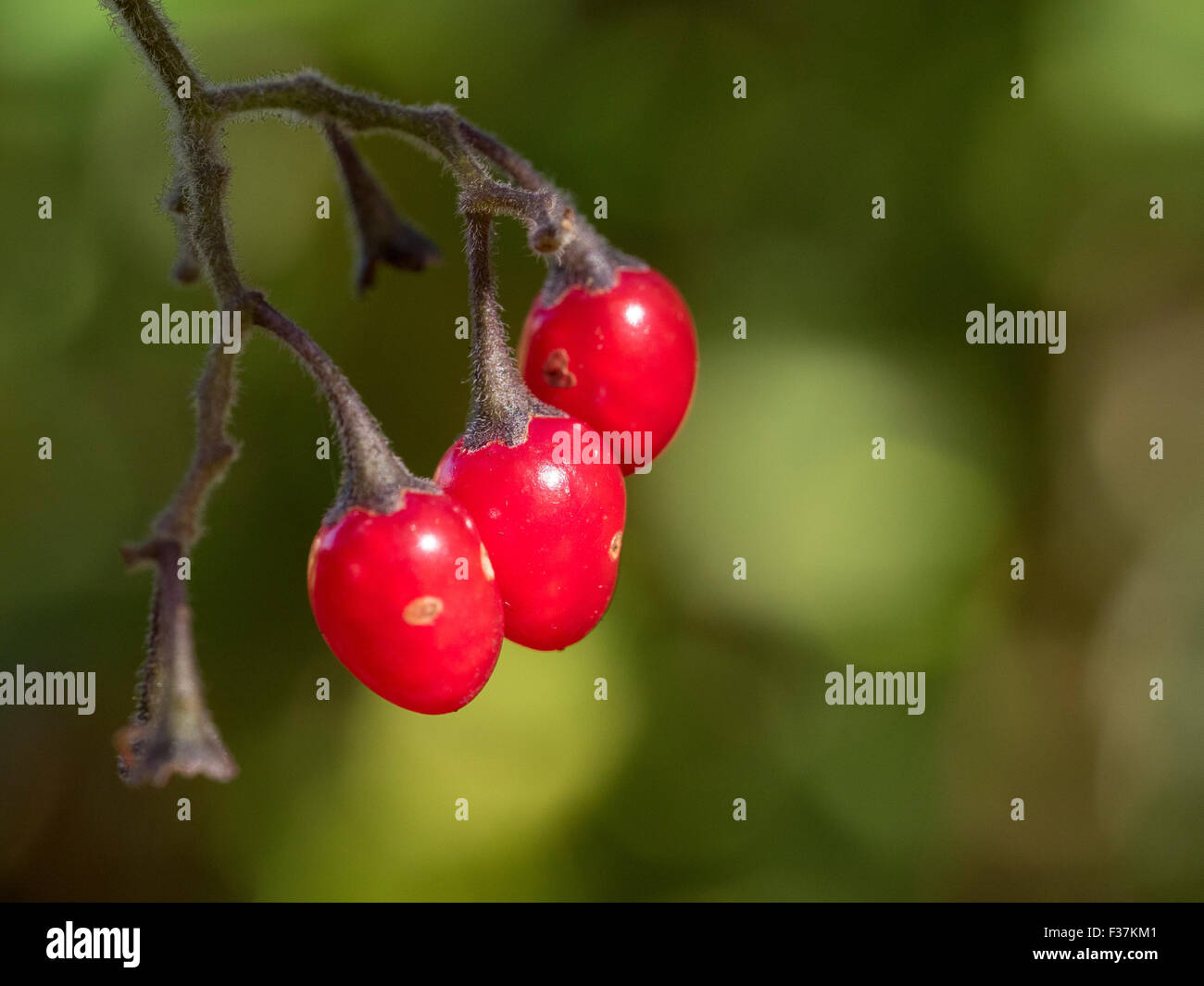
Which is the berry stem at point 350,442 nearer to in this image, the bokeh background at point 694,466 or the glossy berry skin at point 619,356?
the glossy berry skin at point 619,356

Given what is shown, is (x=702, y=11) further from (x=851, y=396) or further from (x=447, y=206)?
(x=851, y=396)

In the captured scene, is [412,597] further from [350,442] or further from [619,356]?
[619,356]

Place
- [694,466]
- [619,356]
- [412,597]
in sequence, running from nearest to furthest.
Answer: [412,597] < [619,356] < [694,466]

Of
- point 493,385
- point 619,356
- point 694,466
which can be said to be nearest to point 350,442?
point 493,385

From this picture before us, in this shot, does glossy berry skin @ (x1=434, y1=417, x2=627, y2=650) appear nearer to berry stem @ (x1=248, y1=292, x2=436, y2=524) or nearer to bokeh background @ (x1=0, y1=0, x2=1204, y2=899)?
berry stem @ (x1=248, y1=292, x2=436, y2=524)

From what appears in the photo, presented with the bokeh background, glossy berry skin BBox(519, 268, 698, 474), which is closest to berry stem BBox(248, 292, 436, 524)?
glossy berry skin BBox(519, 268, 698, 474)

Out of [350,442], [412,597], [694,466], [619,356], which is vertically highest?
[694,466]

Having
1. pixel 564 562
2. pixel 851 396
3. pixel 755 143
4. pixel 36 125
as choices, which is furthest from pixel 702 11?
pixel 564 562
